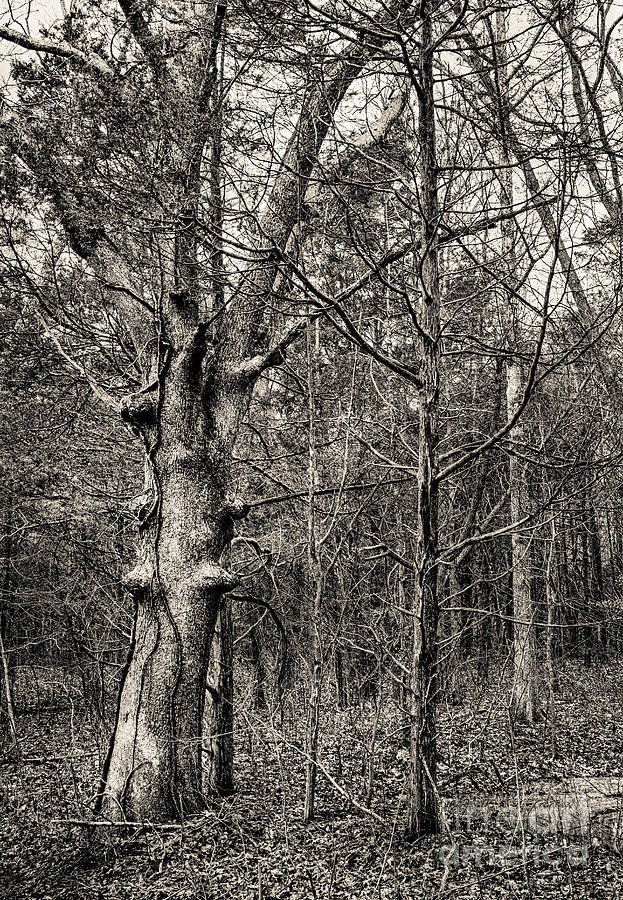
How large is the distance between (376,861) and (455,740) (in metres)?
5.94

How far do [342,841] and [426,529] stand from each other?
9.38 ft

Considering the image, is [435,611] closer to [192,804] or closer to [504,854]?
[504,854]

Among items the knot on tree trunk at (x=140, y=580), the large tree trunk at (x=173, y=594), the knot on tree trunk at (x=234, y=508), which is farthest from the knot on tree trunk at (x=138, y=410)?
the knot on tree trunk at (x=140, y=580)

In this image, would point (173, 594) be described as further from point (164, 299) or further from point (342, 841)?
point (164, 299)

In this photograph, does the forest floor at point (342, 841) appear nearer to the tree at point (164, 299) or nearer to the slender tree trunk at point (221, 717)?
the slender tree trunk at point (221, 717)

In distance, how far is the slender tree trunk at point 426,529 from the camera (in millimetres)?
4172

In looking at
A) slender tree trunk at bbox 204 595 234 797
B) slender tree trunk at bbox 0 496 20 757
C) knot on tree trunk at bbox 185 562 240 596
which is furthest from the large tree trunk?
slender tree trunk at bbox 0 496 20 757

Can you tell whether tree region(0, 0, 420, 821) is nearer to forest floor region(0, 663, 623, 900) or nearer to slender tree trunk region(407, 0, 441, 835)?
forest floor region(0, 663, 623, 900)

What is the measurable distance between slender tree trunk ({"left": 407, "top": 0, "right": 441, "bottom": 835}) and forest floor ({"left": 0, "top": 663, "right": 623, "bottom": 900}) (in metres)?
0.21

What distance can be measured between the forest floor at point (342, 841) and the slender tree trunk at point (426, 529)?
21cm

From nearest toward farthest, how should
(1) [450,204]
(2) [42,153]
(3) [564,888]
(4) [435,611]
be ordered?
(3) [564,888] < (4) [435,611] < (1) [450,204] < (2) [42,153]

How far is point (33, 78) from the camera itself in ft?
20.6

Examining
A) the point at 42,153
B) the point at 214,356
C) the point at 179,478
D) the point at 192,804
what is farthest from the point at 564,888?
the point at 42,153

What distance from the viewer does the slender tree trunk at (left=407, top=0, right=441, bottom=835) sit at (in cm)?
417
